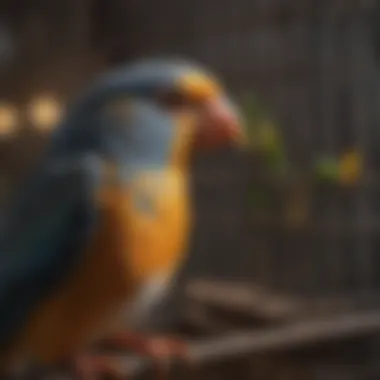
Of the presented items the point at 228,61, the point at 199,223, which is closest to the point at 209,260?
the point at 199,223

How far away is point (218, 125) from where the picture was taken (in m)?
0.57

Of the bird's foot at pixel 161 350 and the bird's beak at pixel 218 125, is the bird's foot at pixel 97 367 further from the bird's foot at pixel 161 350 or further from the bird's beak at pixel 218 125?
the bird's beak at pixel 218 125

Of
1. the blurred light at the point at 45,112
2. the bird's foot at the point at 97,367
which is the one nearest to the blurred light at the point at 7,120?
the blurred light at the point at 45,112

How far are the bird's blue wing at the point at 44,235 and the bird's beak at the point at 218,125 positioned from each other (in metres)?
0.07

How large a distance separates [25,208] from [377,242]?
23cm

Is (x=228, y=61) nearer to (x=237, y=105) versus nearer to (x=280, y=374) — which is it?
(x=237, y=105)

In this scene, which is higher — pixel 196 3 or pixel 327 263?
pixel 196 3

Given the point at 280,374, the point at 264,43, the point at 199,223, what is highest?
the point at 264,43

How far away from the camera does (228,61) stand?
61 centimetres

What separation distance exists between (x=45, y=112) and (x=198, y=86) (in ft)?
0.30

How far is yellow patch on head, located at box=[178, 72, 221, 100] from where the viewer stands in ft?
1.83

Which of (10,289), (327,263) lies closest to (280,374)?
(327,263)

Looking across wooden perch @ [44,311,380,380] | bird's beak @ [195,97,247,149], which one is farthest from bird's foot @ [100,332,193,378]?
bird's beak @ [195,97,247,149]

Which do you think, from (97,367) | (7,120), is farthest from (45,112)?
(97,367)
